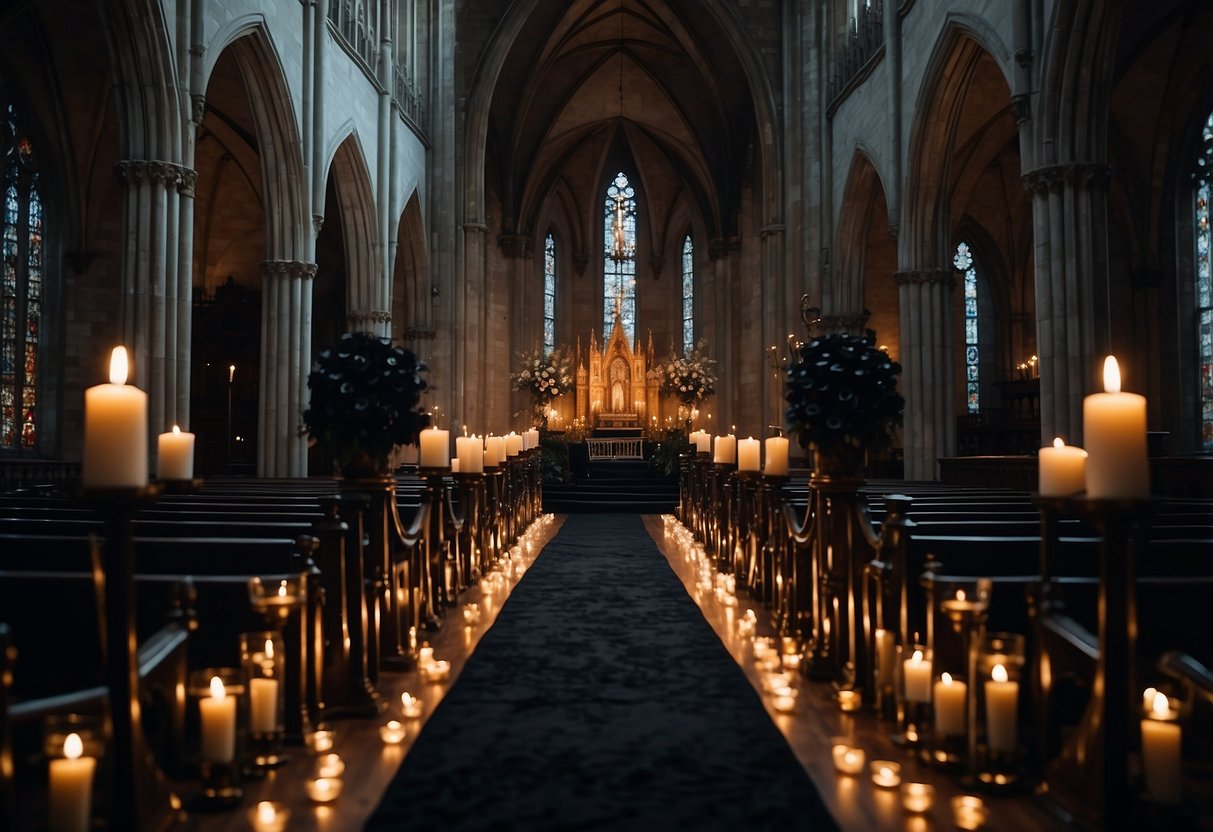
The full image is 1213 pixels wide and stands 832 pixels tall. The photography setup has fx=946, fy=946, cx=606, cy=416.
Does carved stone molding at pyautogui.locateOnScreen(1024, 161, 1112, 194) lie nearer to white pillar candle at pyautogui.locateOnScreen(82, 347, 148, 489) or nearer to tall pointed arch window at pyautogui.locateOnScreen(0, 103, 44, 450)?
white pillar candle at pyautogui.locateOnScreen(82, 347, 148, 489)

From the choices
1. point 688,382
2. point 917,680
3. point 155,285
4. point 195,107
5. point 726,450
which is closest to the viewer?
point 917,680

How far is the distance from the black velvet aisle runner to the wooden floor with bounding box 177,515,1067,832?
73mm

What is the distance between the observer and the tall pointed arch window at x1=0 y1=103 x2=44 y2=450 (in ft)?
50.5

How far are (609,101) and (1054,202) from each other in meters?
21.5

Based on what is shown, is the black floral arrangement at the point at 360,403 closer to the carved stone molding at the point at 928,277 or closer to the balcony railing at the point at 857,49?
the carved stone molding at the point at 928,277

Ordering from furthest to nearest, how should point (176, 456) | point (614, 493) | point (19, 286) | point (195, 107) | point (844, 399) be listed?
1. point (614, 493)
2. point (19, 286)
3. point (195, 107)
4. point (844, 399)
5. point (176, 456)

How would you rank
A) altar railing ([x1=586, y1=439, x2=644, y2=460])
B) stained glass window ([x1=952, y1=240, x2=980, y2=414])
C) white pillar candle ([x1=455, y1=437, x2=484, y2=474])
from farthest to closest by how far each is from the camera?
altar railing ([x1=586, y1=439, x2=644, y2=460])
stained glass window ([x1=952, y1=240, x2=980, y2=414])
white pillar candle ([x1=455, y1=437, x2=484, y2=474])

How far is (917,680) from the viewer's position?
369 centimetres

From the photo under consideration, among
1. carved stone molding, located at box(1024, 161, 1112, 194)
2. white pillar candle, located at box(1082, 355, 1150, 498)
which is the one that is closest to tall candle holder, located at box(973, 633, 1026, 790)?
white pillar candle, located at box(1082, 355, 1150, 498)

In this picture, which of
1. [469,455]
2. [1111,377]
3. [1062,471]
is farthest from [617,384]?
[1111,377]

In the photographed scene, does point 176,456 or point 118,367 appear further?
point 176,456

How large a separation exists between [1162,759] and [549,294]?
30779mm

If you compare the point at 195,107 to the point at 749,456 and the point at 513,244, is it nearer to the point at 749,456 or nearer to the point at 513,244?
the point at 749,456

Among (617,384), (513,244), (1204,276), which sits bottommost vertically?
(617,384)
